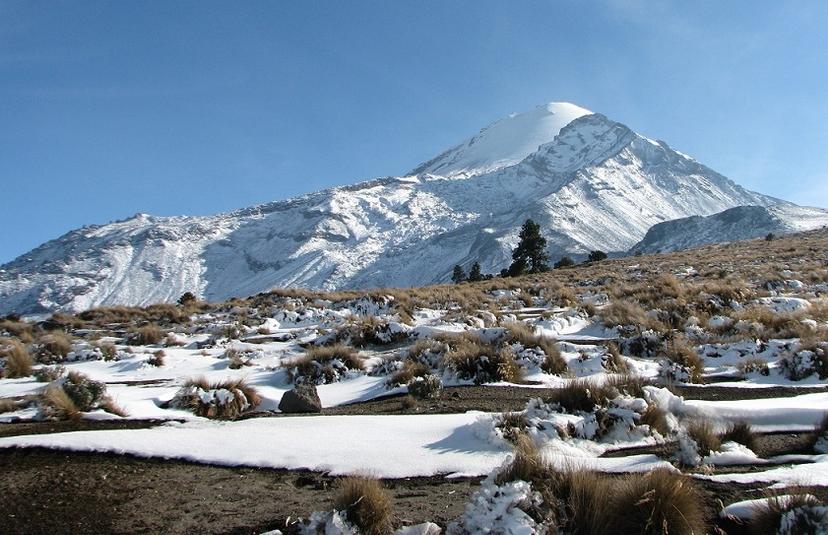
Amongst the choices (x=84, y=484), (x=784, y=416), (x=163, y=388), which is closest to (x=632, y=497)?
(x=784, y=416)

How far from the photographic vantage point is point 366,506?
3756mm

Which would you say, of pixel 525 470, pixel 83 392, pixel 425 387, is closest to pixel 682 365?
pixel 425 387

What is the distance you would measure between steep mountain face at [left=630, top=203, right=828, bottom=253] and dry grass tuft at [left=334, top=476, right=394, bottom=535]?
181612 mm

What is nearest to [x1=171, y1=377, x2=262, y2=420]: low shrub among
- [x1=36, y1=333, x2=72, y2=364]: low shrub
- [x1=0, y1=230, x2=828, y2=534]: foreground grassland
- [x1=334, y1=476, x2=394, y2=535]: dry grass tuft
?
[x1=0, y1=230, x2=828, y2=534]: foreground grassland

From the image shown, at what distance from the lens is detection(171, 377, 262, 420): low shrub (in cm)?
768

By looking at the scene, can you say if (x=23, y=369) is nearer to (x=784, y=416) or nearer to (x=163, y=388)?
(x=163, y=388)

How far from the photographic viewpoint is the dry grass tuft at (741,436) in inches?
216

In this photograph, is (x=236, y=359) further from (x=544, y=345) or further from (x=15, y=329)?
(x=15, y=329)

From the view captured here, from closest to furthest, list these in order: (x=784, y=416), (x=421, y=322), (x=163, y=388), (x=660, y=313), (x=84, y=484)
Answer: (x=84, y=484) → (x=784, y=416) → (x=163, y=388) → (x=660, y=313) → (x=421, y=322)

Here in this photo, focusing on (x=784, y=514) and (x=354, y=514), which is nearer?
(x=784, y=514)

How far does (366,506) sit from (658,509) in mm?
1821

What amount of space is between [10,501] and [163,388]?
537cm

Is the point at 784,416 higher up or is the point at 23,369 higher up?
the point at 23,369

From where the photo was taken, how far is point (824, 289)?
1894 centimetres
